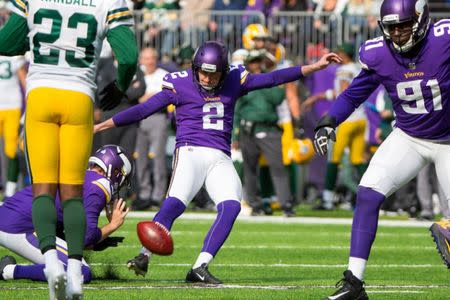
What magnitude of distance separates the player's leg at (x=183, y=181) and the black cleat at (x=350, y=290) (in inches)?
62.5

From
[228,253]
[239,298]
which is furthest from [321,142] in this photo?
[228,253]

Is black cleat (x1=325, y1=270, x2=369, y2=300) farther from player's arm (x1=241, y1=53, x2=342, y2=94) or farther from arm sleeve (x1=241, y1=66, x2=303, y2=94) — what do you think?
arm sleeve (x1=241, y1=66, x2=303, y2=94)

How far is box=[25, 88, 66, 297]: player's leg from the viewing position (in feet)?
23.4

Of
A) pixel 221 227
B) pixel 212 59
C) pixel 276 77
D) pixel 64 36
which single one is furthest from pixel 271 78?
pixel 64 36

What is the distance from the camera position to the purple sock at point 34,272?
856 centimetres

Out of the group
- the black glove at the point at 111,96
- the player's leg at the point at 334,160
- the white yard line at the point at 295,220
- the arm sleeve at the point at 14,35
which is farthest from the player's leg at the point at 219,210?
the player's leg at the point at 334,160

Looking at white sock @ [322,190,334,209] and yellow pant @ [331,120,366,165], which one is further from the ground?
yellow pant @ [331,120,366,165]

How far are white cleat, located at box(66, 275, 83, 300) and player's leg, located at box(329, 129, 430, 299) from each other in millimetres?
1595

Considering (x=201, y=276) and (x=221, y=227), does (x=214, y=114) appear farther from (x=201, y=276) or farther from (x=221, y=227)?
(x=201, y=276)

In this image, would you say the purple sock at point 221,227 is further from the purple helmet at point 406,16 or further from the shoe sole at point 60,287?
the shoe sole at point 60,287

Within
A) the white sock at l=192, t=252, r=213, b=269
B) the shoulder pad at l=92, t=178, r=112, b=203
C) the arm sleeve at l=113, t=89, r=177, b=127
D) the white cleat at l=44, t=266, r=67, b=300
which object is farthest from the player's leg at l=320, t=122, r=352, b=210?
the white cleat at l=44, t=266, r=67, b=300

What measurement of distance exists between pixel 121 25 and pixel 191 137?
225cm

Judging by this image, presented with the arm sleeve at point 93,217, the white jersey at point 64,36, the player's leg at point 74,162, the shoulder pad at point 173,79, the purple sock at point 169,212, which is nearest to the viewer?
the player's leg at point 74,162

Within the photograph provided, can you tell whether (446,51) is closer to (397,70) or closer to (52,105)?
(397,70)
